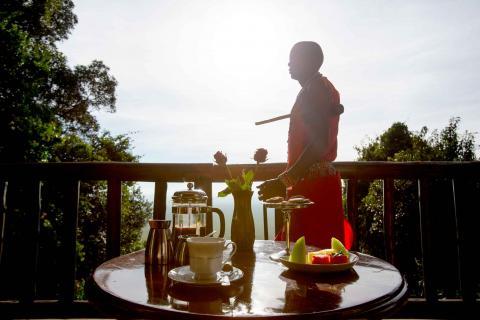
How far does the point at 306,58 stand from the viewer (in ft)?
7.91

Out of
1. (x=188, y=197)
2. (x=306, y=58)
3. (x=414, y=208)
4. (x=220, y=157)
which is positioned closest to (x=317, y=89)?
(x=306, y=58)


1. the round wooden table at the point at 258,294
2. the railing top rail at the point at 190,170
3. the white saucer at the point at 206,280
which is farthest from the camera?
the railing top rail at the point at 190,170

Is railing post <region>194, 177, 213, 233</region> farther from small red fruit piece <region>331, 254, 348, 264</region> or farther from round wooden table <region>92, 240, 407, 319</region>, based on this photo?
small red fruit piece <region>331, 254, 348, 264</region>

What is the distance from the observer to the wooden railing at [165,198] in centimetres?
250

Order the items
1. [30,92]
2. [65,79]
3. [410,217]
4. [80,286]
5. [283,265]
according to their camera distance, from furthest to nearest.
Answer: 1. [65,79]
2. [410,217]
3. [80,286]
4. [30,92]
5. [283,265]

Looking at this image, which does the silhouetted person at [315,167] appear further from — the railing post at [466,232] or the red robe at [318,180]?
the railing post at [466,232]

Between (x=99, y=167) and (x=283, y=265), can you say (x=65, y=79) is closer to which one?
(x=99, y=167)

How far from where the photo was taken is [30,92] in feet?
24.5

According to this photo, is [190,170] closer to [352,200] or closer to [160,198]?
[160,198]

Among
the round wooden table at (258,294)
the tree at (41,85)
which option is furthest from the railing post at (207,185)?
the tree at (41,85)

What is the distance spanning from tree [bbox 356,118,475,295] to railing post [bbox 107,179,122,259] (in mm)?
14281

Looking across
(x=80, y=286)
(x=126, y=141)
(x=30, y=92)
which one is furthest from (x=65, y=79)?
(x=30, y=92)

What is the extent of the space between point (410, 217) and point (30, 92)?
1548cm

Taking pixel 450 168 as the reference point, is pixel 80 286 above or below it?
below
